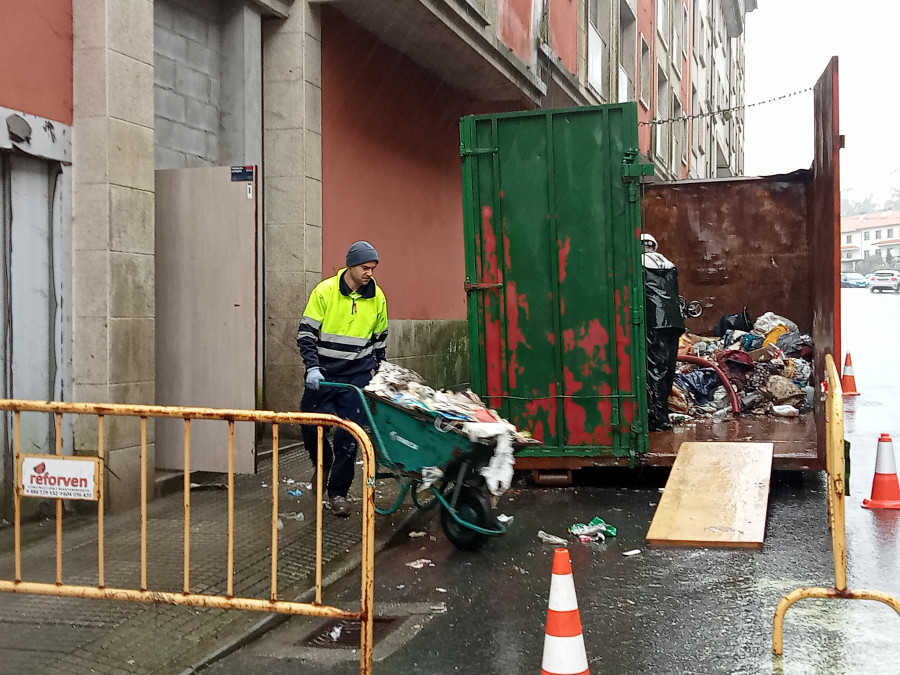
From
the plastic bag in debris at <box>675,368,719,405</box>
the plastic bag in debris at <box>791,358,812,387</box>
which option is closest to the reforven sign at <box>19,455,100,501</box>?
the plastic bag in debris at <box>675,368,719,405</box>

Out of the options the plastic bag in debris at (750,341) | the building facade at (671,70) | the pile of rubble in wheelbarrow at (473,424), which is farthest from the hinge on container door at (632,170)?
→ the building facade at (671,70)

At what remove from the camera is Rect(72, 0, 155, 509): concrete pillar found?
21.3ft

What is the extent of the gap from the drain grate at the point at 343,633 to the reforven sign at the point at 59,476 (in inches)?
49.1

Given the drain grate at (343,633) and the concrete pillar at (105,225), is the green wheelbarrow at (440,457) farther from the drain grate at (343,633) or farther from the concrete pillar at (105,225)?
the concrete pillar at (105,225)

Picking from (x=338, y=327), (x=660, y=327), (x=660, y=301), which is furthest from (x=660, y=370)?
(x=338, y=327)

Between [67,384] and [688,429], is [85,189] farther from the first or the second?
[688,429]

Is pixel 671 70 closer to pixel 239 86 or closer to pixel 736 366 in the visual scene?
pixel 736 366

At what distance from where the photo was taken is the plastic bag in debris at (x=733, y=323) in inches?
527

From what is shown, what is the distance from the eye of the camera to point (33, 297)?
627cm

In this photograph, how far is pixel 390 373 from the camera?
612cm

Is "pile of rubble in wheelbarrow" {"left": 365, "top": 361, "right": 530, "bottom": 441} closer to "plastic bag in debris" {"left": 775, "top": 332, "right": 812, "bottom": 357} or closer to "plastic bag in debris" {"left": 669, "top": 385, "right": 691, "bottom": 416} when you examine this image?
"plastic bag in debris" {"left": 669, "top": 385, "right": 691, "bottom": 416}

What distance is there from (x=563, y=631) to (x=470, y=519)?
2.59 meters

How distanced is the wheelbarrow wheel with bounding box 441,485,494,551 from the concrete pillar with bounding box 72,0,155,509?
2476mm

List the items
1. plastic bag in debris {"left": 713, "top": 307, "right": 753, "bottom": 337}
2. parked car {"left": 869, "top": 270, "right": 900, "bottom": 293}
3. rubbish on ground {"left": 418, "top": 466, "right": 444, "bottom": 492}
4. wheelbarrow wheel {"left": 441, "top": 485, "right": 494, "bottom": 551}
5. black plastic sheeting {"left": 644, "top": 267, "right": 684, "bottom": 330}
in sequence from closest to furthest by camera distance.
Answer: rubbish on ground {"left": 418, "top": 466, "right": 444, "bottom": 492} < wheelbarrow wheel {"left": 441, "top": 485, "right": 494, "bottom": 551} < black plastic sheeting {"left": 644, "top": 267, "right": 684, "bottom": 330} < plastic bag in debris {"left": 713, "top": 307, "right": 753, "bottom": 337} < parked car {"left": 869, "top": 270, "right": 900, "bottom": 293}
